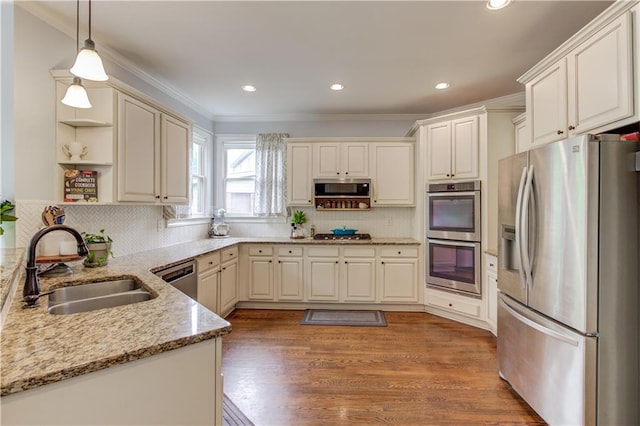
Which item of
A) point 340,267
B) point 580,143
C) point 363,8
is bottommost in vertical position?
point 340,267

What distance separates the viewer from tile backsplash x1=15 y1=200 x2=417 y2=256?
215 centimetres

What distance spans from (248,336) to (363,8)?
317cm

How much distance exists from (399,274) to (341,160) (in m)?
1.76

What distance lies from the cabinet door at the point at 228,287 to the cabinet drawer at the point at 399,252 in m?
1.96

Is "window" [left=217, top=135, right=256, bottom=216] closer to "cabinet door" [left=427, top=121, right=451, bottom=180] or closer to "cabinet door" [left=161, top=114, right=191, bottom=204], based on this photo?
"cabinet door" [left=161, top=114, right=191, bottom=204]

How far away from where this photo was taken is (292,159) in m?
4.42

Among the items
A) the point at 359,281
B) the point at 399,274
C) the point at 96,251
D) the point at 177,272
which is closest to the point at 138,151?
the point at 96,251

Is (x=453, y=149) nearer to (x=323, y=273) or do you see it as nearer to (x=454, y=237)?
(x=454, y=237)

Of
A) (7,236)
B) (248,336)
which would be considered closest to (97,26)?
(7,236)

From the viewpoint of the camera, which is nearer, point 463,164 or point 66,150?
point 66,150

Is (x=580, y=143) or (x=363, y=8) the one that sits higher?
(x=363, y=8)

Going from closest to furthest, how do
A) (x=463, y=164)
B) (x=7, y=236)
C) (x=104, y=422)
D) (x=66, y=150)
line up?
(x=104, y=422) → (x=7, y=236) → (x=66, y=150) → (x=463, y=164)

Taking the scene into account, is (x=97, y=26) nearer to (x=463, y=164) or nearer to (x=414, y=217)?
(x=463, y=164)

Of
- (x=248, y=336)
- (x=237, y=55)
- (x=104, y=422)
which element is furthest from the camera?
(x=248, y=336)
